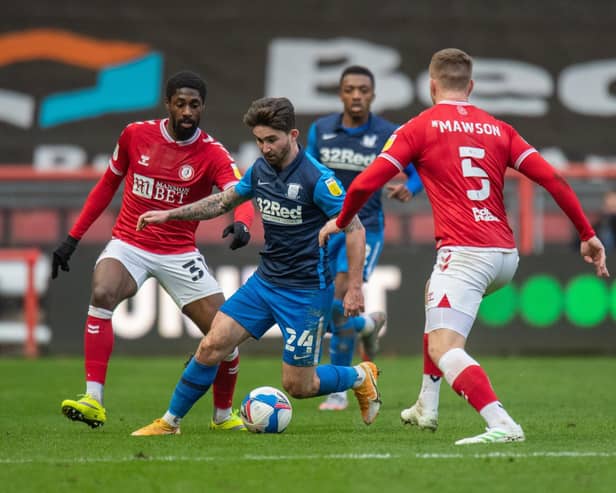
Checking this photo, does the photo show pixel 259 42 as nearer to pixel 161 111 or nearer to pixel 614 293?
pixel 161 111

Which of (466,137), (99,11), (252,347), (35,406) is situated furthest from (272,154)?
(99,11)

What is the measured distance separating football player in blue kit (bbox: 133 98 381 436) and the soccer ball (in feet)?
0.48

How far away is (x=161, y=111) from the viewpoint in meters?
20.0

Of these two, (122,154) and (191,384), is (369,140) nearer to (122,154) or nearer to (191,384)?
(122,154)

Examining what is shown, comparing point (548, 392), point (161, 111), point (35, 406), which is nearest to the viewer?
point (35, 406)

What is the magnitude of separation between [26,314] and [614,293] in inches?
282

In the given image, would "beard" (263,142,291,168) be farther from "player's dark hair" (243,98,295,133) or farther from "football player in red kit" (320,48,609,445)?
"football player in red kit" (320,48,609,445)

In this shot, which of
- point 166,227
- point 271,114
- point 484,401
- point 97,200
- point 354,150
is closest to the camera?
point 484,401

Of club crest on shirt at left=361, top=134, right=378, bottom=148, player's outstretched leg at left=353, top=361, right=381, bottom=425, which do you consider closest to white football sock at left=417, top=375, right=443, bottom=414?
player's outstretched leg at left=353, top=361, right=381, bottom=425

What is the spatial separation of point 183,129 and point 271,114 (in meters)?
1.30

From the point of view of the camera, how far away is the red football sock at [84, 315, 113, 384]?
339 inches

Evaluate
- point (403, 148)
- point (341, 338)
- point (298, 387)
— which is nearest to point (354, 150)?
point (341, 338)

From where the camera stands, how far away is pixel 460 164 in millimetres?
7422

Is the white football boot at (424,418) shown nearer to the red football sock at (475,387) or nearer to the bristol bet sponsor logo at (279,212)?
the red football sock at (475,387)
